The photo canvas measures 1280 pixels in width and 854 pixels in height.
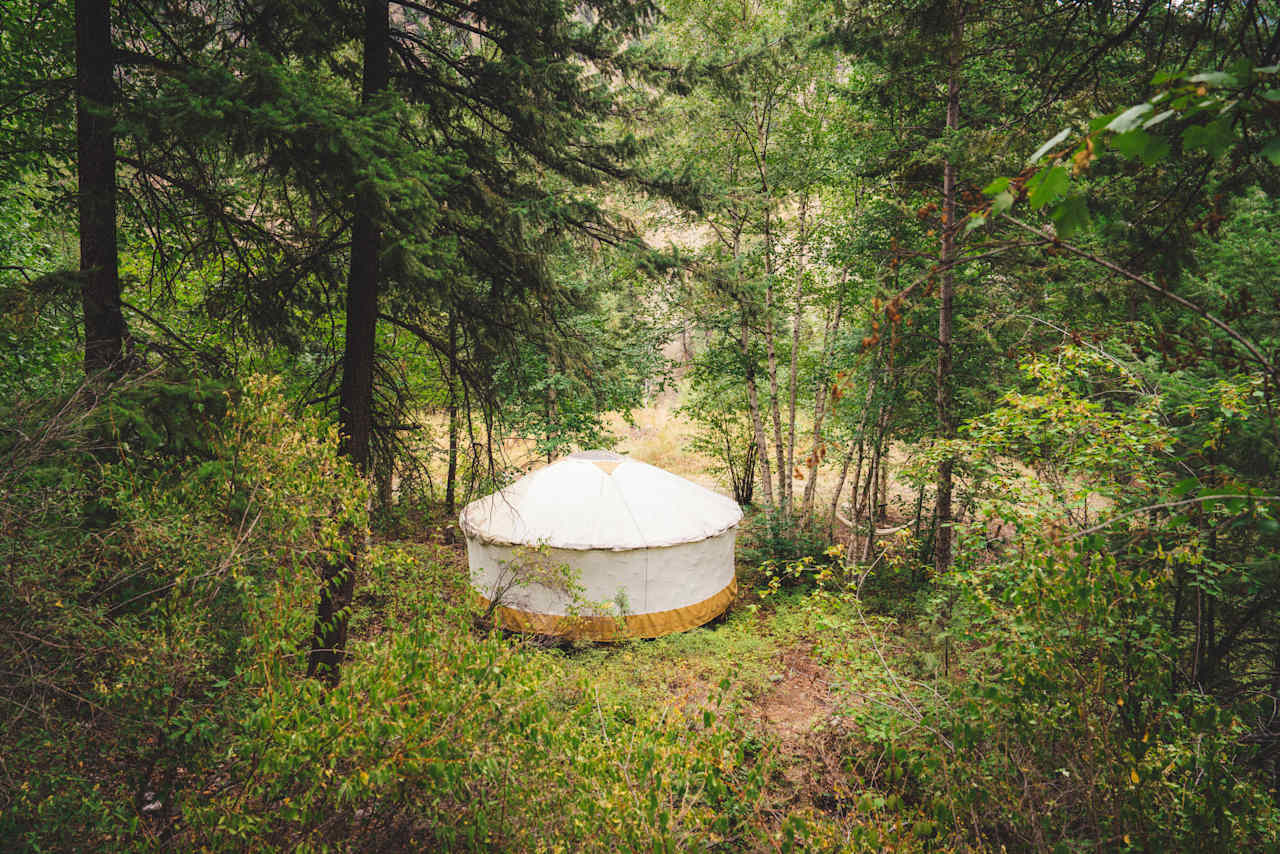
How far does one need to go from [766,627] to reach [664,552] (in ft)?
7.16

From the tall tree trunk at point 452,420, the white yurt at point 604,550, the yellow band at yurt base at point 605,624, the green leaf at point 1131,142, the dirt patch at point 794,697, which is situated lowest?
the dirt patch at point 794,697

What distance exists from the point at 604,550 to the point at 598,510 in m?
0.68

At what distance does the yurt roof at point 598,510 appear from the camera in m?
8.44

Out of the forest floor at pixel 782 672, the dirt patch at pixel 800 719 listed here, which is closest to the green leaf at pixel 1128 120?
the forest floor at pixel 782 672

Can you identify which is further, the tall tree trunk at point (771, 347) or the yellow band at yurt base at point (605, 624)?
the tall tree trunk at point (771, 347)

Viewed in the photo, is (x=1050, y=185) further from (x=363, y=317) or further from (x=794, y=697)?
(x=794, y=697)

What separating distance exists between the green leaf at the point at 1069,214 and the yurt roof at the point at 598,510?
24.8 feet

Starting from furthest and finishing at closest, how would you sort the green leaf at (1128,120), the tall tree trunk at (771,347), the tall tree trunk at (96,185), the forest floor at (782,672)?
the tall tree trunk at (771,347), the forest floor at (782,672), the tall tree trunk at (96,185), the green leaf at (1128,120)

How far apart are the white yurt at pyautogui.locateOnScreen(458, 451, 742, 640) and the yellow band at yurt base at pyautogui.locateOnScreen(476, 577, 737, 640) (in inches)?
0.6

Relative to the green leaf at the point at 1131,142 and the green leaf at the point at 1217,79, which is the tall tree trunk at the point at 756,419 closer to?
the green leaf at the point at 1131,142

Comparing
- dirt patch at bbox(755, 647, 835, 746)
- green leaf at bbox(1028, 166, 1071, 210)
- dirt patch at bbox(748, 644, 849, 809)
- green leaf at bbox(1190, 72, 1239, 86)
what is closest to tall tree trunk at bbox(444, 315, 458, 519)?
dirt patch at bbox(748, 644, 849, 809)

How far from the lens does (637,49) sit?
5512 mm

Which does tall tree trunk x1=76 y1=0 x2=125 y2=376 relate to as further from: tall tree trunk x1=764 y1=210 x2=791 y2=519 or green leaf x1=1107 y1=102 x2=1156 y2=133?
tall tree trunk x1=764 y1=210 x2=791 y2=519

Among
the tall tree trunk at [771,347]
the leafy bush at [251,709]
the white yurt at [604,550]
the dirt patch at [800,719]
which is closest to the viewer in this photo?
the leafy bush at [251,709]
